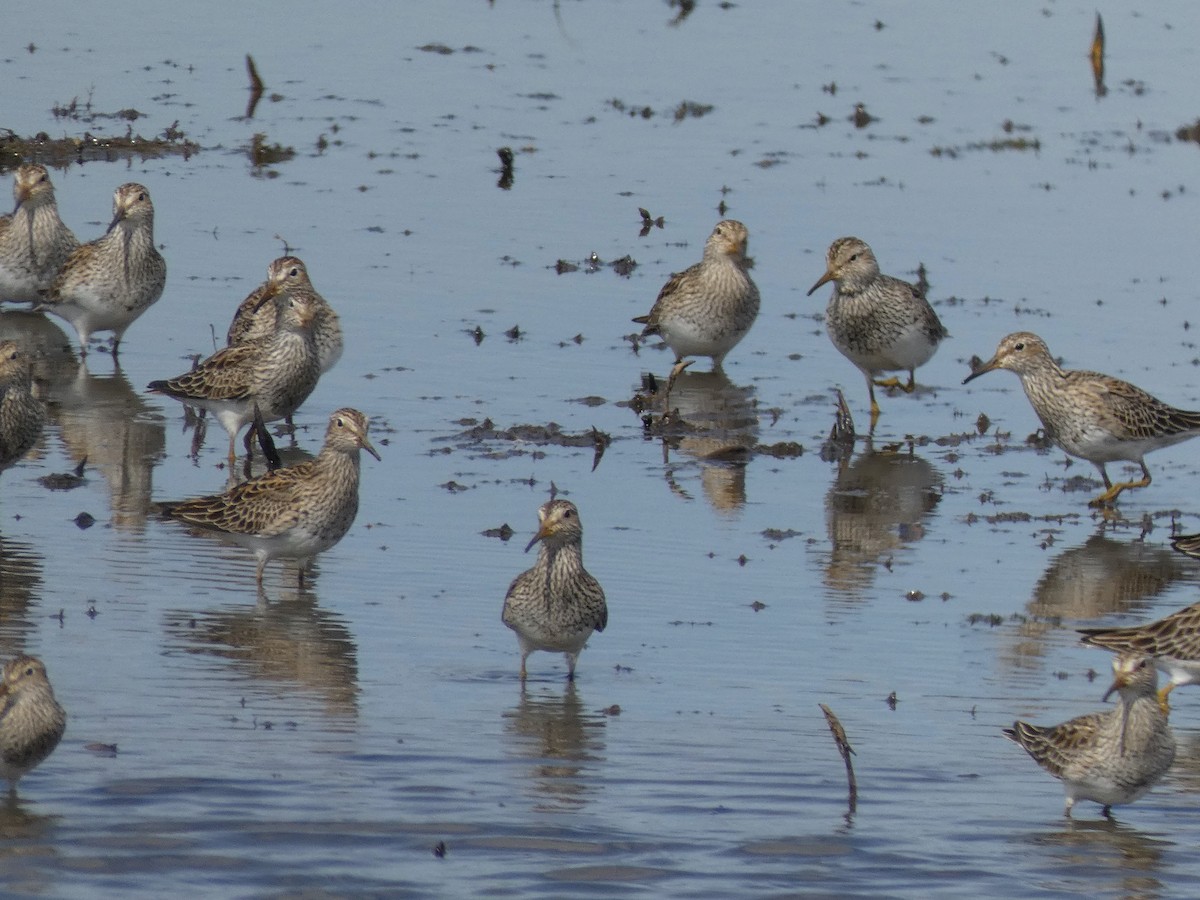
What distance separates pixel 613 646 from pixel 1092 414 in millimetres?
5425

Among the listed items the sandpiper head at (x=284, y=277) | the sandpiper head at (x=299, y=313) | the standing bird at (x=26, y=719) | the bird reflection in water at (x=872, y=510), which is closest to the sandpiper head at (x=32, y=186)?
the sandpiper head at (x=284, y=277)

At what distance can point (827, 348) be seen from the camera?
2153cm

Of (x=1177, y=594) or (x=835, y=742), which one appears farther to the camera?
(x=1177, y=594)

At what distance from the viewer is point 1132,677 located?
11.1 meters

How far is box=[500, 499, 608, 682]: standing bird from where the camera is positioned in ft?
40.4

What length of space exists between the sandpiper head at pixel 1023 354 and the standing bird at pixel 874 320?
1.56m

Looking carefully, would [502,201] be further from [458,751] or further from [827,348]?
[458,751]

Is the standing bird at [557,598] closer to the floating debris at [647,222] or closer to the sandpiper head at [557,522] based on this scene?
the sandpiper head at [557,522]

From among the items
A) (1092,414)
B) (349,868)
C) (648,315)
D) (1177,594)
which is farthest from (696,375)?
(349,868)

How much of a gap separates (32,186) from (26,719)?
38.2 ft

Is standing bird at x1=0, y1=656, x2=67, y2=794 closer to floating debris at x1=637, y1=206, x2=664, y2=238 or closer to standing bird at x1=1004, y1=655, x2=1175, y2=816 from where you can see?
standing bird at x1=1004, y1=655, x2=1175, y2=816

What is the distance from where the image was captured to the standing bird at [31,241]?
68.1 ft

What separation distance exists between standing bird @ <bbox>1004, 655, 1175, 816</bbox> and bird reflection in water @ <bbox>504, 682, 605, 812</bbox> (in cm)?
212

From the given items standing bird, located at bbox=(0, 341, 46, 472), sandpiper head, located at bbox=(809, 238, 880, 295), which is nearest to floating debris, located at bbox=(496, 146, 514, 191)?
sandpiper head, located at bbox=(809, 238, 880, 295)
